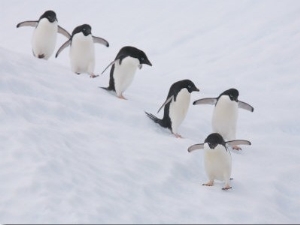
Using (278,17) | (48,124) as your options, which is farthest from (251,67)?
(48,124)

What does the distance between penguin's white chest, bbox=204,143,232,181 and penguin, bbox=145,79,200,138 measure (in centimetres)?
128

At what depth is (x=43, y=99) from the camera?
23.1 feet

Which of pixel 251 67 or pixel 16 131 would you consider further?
pixel 251 67

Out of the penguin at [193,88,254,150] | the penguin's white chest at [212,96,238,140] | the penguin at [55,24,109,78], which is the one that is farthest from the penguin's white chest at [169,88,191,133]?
the penguin at [55,24,109,78]

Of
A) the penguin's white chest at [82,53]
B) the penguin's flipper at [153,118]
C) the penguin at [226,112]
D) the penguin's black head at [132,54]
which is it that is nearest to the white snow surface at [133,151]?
the penguin's flipper at [153,118]

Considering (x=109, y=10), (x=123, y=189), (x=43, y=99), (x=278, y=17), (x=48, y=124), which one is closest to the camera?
(x=123, y=189)

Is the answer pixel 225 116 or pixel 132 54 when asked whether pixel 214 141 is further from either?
pixel 132 54

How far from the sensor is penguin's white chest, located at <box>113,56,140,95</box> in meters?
7.69

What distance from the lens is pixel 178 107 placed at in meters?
7.05

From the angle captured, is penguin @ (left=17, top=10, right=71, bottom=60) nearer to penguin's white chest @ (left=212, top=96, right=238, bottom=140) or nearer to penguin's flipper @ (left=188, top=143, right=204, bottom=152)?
penguin's white chest @ (left=212, top=96, right=238, bottom=140)

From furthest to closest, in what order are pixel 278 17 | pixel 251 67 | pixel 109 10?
pixel 109 10
pixel 278 17
pixel 251 67

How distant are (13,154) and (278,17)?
1101 cm

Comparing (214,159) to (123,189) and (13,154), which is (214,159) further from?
(13,154)

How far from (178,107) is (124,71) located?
0.96 meters
